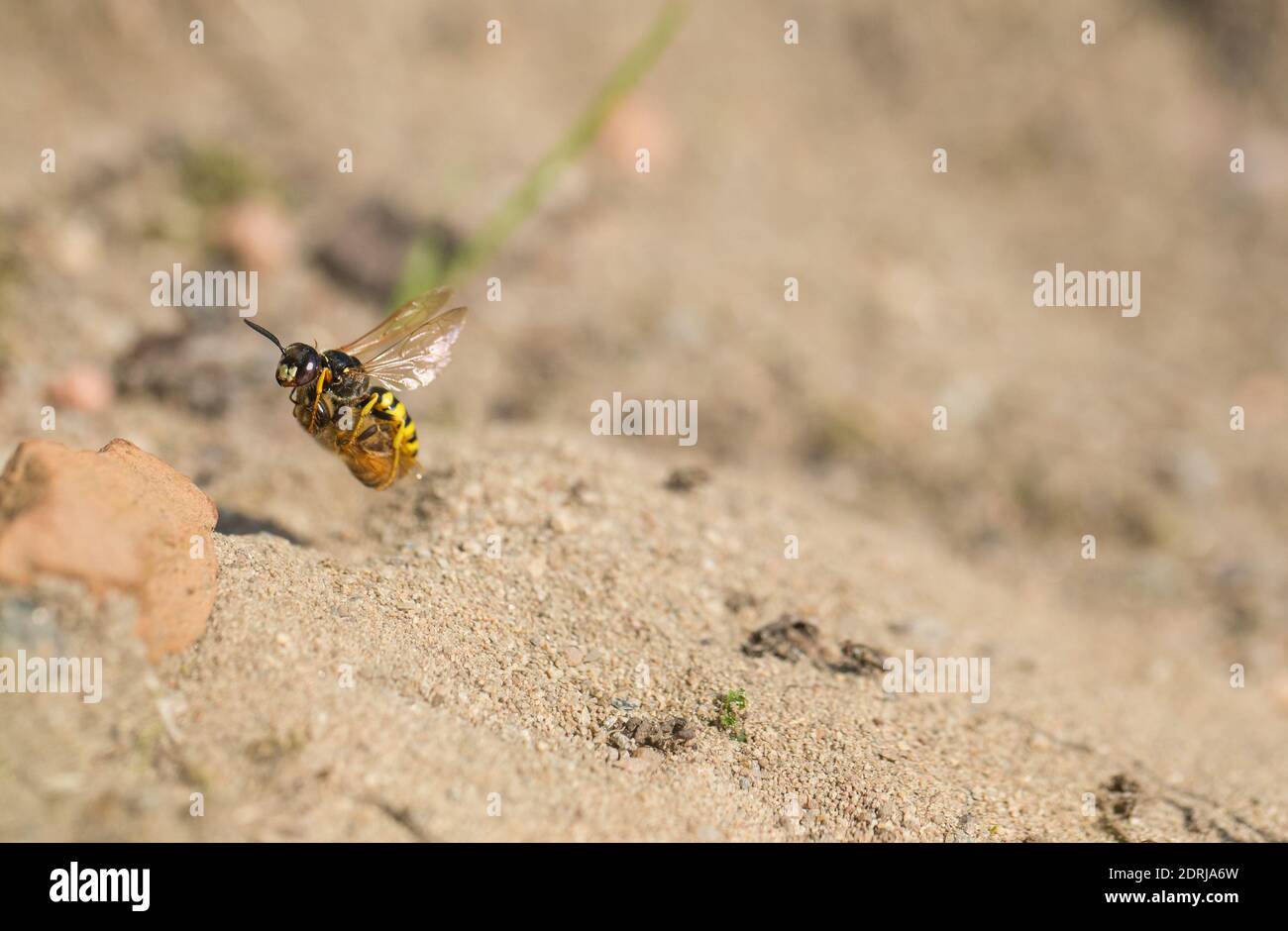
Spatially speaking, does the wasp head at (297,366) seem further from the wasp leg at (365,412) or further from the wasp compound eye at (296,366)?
the wasp leg at (365,412)

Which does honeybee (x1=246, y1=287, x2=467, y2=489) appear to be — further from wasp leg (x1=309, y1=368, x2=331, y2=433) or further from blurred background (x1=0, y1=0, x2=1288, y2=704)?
blurred background (x1=0, y1=0, x2=1288, y2=704)

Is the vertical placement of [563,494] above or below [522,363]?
below

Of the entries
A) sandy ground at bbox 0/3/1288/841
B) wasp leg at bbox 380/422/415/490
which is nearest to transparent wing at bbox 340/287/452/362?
wasp leg at bbox 380/422/415/490

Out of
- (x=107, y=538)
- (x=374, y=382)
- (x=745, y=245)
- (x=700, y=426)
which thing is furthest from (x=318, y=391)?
(x=745, y=245)
